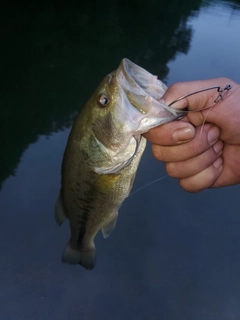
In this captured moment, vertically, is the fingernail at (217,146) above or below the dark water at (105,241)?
above

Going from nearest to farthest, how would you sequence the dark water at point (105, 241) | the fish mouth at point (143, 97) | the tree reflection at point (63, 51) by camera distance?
the fish mouth at point (143, 97) → the dark water at point (105, 241) → the tree reflection at point (63, 51)

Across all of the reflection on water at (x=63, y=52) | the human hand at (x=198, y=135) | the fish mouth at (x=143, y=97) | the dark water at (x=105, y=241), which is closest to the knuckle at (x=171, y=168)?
the human hand at (x=198, y=135)

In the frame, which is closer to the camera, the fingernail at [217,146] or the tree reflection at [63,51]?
the fingernail at [217,146]

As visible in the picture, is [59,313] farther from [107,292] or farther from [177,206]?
[177,206]

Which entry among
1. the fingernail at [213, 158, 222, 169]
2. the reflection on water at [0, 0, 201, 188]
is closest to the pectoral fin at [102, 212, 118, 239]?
the fingernail at [213, 158, 222, 169]

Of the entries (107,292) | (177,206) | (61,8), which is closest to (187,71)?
(177,206)

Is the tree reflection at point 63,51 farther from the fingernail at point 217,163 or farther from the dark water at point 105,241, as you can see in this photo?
the fingernail at point 217,163
